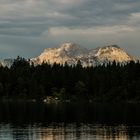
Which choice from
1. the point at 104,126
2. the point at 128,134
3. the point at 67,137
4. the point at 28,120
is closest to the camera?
the point at 67,137

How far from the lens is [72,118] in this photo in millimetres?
168500

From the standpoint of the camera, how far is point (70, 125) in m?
146

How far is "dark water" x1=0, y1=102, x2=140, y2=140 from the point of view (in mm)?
119094

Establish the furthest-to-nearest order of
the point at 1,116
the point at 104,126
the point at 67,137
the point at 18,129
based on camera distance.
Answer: the point at 1,116
the point at 104,126
the point at 18,129
the point at 67,137

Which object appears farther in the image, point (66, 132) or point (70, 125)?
point (70, 125)

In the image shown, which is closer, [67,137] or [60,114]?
[67,137]

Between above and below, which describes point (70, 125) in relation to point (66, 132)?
above

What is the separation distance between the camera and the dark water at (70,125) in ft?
391

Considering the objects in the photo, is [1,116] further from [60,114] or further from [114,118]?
[114,118]

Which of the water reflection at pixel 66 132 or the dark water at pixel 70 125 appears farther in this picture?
the dark water at pixel 70 125

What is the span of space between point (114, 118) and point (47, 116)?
2212 centimetres

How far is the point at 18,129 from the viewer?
13338 cm

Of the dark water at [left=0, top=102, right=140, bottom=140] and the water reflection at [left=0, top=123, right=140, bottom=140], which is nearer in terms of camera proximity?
the water reflection at [left=0, top=123, right=140, bottom=140]

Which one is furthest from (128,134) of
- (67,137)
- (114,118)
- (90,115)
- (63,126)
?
(90,115)
